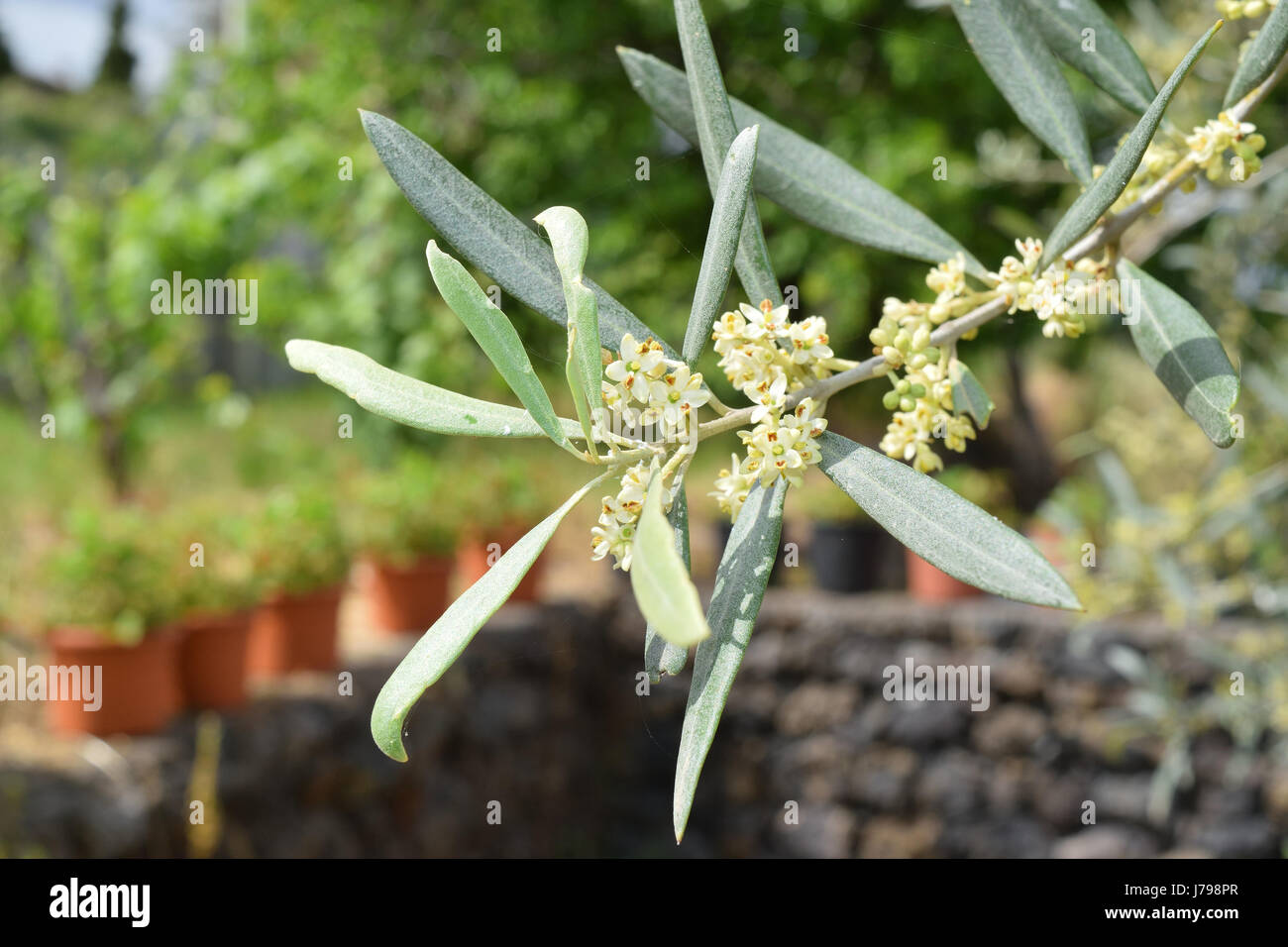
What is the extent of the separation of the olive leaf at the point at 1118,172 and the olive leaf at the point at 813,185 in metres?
0.09

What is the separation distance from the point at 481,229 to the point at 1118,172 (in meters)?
0.27

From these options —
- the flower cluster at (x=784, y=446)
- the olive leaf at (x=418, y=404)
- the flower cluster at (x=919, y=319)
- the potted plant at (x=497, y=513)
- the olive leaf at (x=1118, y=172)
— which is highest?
the potted plant at (x=497, y=513)

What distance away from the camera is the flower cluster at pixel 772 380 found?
41 centimetres

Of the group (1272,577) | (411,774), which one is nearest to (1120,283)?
(1272,577)

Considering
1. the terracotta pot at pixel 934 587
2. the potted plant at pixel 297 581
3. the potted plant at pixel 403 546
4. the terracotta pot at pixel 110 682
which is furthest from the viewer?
the terracotta pot at pixel 934 587

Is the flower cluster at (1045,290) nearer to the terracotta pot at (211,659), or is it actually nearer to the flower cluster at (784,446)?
the flower cluster at (784,446)

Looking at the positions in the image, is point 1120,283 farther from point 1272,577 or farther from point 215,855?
point 215,855

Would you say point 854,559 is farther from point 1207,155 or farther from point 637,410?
point 637,410

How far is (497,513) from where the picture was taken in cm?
385

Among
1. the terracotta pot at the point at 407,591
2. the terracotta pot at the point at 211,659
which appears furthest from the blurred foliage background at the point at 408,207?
the terracotta pot at the point at 211,659

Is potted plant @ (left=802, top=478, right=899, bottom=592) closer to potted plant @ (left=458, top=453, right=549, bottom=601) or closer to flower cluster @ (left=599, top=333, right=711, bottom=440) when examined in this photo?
potted plant @ (left=458, top=453, right=549, bottom=601)

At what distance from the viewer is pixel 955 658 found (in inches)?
159

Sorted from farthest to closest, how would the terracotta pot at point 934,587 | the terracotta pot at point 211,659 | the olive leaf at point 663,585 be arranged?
the terracotta pot at point 934,587
the terracotta pot at point 211,659
the olive leaf at point 663,585

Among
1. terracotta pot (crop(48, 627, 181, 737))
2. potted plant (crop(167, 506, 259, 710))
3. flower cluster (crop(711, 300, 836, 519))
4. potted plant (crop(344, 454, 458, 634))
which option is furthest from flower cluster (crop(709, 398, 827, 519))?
potted plant (crop(344, 454, 458, 634))
